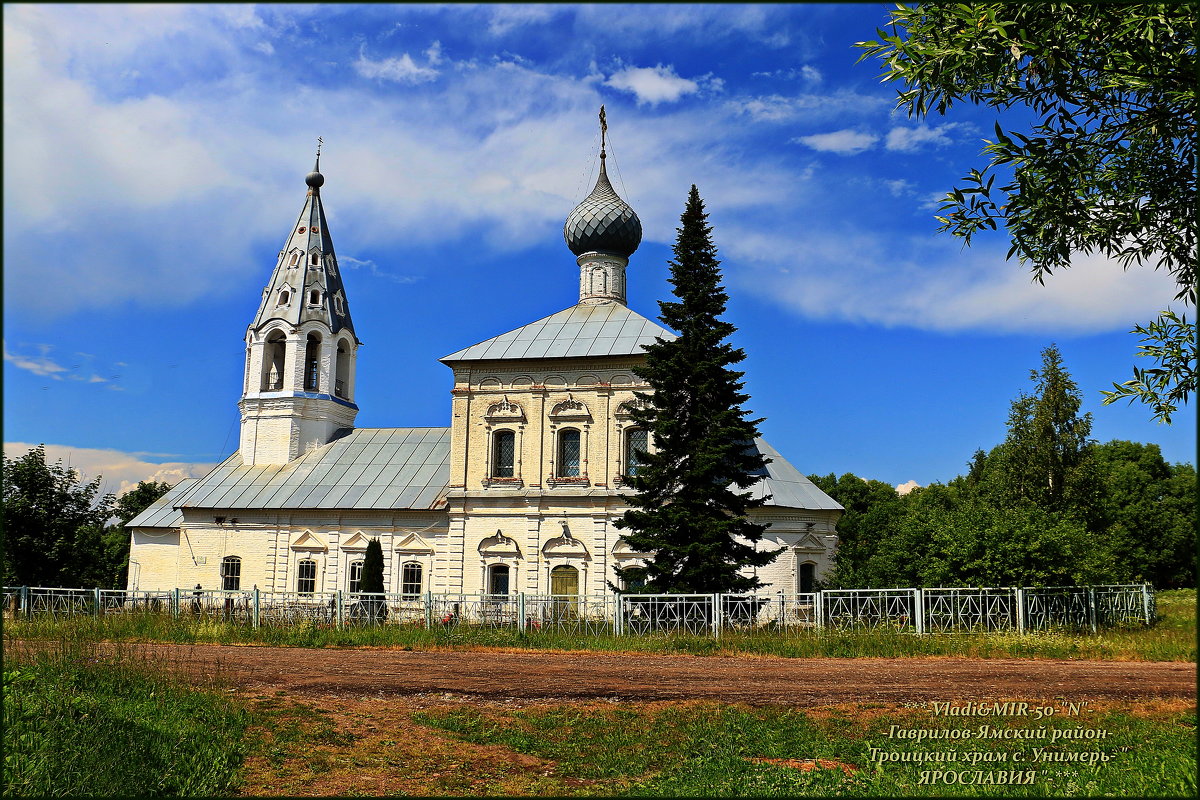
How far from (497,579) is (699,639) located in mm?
9821

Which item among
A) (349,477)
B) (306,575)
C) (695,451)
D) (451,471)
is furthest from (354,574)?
(695,451)

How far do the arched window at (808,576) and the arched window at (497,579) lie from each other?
817 centimetres

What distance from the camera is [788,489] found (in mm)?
24562

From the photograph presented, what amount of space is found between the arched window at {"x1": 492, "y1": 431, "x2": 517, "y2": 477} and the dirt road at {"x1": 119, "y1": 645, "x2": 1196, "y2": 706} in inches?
390

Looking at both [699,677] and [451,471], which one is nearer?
[699,677]

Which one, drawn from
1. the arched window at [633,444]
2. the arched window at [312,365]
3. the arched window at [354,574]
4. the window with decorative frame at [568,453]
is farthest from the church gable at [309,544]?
the arched window at [633,444]

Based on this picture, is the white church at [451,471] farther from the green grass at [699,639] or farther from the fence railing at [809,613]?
the green grass at [699,639]

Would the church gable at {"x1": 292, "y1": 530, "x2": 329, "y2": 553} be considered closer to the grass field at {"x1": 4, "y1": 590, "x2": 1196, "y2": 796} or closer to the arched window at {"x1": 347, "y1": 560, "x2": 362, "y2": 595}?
the arched window at {"x1": 347, "y1": 560, "x2": 362, "y2": 595}

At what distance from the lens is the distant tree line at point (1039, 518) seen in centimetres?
1694

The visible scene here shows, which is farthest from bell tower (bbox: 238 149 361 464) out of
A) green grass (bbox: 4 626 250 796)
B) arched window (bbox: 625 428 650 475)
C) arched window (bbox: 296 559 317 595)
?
green grass (bbox: 4 626 250 796)

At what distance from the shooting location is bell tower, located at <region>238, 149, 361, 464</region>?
2988cm

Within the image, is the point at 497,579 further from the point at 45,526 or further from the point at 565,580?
the point at 45,526

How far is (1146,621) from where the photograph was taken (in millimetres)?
17406

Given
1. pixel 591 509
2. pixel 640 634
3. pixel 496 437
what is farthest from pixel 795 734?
pixel 496 437
